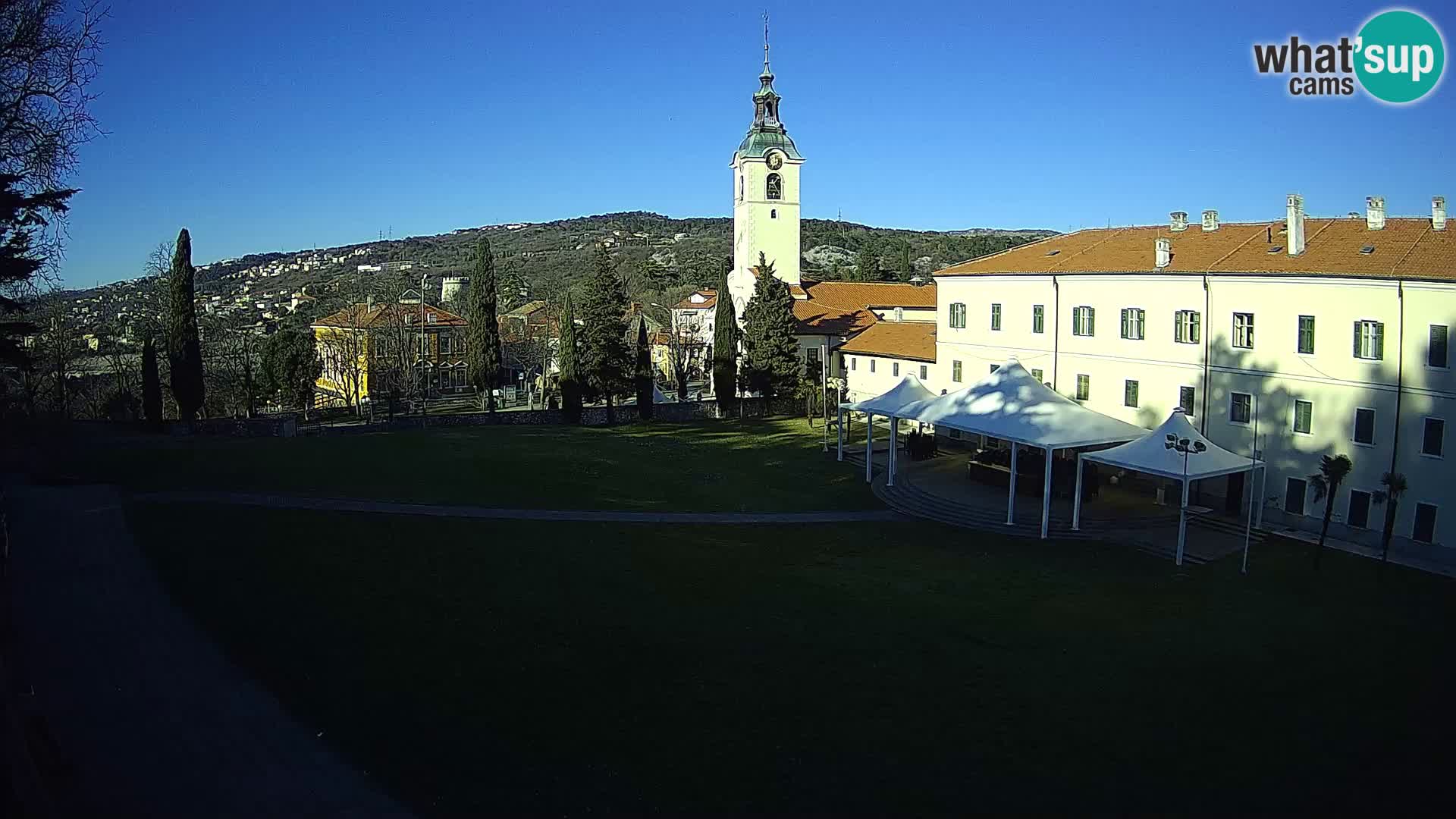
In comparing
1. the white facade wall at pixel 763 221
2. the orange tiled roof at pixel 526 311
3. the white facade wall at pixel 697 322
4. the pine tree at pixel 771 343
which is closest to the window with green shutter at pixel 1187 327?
the pine tree at pixel 771 343

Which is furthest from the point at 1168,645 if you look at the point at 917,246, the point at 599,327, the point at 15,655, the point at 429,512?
the point at 917,246

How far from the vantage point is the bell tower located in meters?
57.3

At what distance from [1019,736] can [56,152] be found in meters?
17.5

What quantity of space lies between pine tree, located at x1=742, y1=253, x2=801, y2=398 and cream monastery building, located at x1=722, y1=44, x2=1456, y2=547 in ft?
31.1

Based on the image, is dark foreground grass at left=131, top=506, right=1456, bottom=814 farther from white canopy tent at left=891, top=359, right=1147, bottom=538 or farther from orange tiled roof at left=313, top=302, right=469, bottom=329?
orange tiled roof at left=313, top=302, right=469, bottom=329

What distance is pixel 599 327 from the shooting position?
4116 centimetres

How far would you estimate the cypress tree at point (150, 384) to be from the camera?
34.5 meters

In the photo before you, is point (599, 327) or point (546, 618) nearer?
point (546, 618)

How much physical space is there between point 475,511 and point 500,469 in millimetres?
5065

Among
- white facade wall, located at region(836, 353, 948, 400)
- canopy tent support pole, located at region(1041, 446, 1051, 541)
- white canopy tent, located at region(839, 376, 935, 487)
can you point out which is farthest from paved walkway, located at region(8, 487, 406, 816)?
white facade wall, located at region(836, 353, 948, 400)

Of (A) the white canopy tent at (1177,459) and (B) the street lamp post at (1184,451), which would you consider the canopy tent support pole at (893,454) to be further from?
(B) the street lamp post at (1184,451)

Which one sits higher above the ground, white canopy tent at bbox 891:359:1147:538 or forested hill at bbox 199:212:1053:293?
forested hill at bbox 199:212:1053:293

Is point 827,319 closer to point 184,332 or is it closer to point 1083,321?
point 1083,321

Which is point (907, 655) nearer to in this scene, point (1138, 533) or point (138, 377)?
point (1138, 533)
